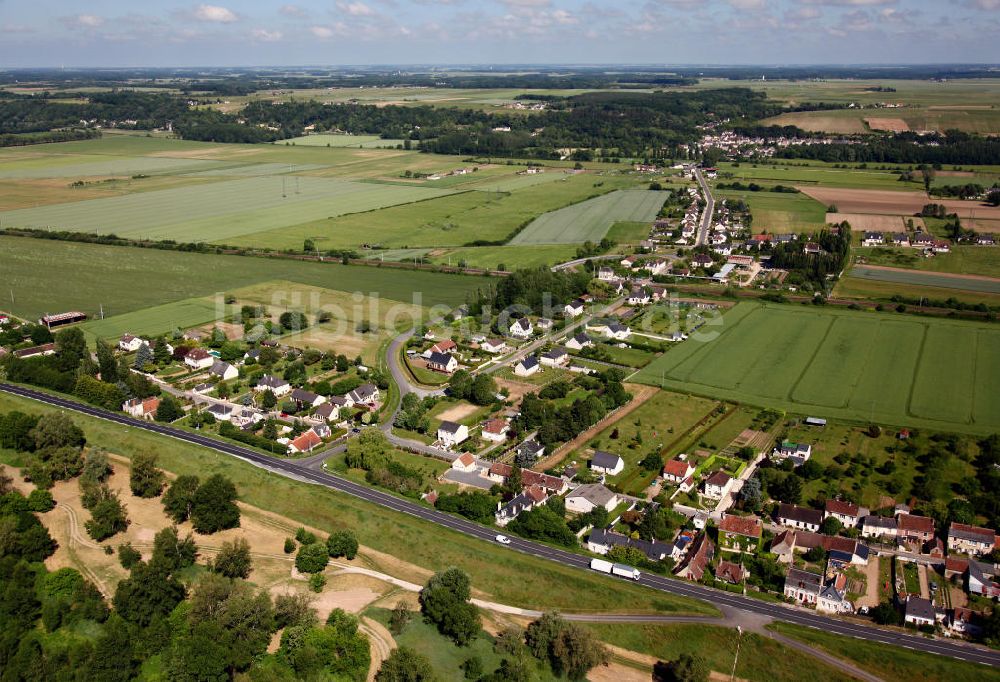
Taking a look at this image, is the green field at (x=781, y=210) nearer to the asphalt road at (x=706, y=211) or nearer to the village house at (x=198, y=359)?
the asphalt road at (x=706, y=211)

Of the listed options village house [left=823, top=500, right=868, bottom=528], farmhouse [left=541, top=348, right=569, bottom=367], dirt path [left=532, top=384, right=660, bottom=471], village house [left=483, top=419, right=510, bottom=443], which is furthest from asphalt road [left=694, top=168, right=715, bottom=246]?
village house [left=823, top=500, right=868, bottom=528]

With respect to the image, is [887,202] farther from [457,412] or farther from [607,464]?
[607,464]

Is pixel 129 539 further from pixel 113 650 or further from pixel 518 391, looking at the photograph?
pixel 518 391

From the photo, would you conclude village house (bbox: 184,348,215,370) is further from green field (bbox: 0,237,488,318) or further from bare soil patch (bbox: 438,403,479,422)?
bare soil patch (bbox: 438,403,479,422)

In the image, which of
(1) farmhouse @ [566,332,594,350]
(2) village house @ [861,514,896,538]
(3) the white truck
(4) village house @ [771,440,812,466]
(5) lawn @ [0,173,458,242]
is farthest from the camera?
(5) lawn @ [0,173,458,242]

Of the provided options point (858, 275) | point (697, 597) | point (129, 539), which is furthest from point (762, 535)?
point (858, 275)
